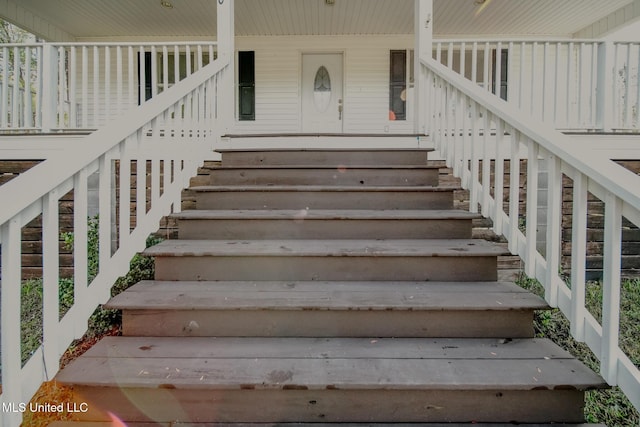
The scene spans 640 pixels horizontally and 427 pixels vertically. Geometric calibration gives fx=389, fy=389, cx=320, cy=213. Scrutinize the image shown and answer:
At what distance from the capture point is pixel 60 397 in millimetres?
1531

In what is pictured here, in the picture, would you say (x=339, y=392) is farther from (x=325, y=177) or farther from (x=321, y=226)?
(x=325, y=177)

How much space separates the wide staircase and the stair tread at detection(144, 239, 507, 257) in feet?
0.04

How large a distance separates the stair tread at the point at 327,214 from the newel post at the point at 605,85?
2.77 metres

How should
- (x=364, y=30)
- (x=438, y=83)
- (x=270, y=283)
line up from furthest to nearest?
(x=364, y=30) < (x=438, y=83) < (x=270, y=283)

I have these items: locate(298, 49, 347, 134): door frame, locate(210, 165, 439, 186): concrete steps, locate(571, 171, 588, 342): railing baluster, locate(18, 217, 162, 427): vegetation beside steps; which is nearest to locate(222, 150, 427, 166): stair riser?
locate(210, 165, 439, 186): concrete steps

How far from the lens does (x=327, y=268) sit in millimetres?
2070

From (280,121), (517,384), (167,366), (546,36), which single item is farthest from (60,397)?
(546,36)

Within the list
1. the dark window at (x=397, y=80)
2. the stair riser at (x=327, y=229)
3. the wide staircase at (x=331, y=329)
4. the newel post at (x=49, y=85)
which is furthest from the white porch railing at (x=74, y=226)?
the dark window at (x=397, y=80)

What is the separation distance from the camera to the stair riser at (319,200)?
2.69m

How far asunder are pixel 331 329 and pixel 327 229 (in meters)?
0.78

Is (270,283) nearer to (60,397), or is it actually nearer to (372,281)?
(372,281)

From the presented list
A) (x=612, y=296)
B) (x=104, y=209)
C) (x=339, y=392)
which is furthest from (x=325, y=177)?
(x=612, y=296)

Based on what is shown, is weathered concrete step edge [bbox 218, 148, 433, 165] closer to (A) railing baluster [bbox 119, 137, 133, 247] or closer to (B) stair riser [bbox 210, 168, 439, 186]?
(B) stair riser [bbox 210, 168, 439, 186]

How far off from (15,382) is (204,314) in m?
0.67
